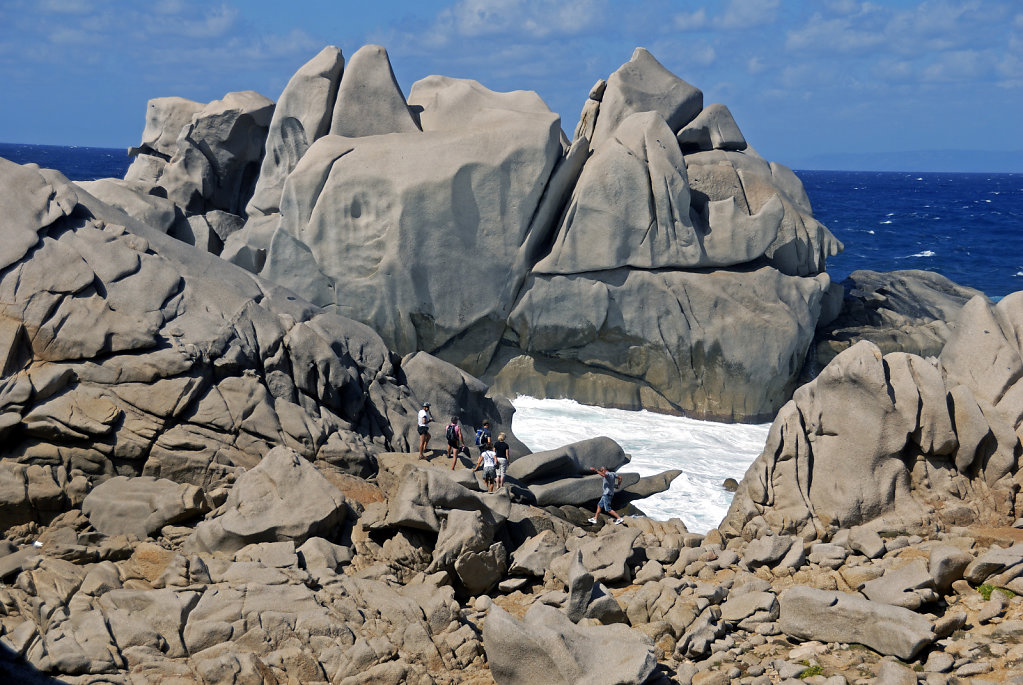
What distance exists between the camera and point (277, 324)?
57.8ft


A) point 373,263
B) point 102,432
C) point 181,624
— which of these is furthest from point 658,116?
point 181,624

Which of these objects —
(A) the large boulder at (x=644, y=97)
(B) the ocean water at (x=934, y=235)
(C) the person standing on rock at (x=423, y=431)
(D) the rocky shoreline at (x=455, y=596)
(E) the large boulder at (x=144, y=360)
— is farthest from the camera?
(B) the ocean water at (x=934, y=235)

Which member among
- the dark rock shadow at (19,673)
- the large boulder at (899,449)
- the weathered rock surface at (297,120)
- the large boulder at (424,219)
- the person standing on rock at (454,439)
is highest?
the weathered rock surface at (297,120)

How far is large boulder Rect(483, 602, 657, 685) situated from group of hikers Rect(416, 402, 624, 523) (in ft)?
21.7

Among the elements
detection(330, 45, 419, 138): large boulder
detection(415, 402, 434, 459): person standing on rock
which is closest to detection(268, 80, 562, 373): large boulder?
detection(330, 45, 419, 138): large boulder

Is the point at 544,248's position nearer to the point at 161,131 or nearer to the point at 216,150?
the point at 216,150

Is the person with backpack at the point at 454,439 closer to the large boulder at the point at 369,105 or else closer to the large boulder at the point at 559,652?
the large boulder at the point at 559,652

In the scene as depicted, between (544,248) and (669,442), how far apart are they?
6.54 m

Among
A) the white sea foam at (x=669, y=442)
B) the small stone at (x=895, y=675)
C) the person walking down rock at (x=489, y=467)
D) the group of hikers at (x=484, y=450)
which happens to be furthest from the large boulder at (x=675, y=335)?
the small stone at (x=895, y=675)

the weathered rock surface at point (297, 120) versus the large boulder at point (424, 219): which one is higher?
the weathered rock surface at point (297, 120)

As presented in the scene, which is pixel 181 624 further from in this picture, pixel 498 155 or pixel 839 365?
pixel 498 155

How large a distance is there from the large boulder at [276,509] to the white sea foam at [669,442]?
26.5 feet

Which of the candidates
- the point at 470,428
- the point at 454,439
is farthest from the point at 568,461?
the point at 454,439

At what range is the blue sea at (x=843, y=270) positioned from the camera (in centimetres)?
2225
